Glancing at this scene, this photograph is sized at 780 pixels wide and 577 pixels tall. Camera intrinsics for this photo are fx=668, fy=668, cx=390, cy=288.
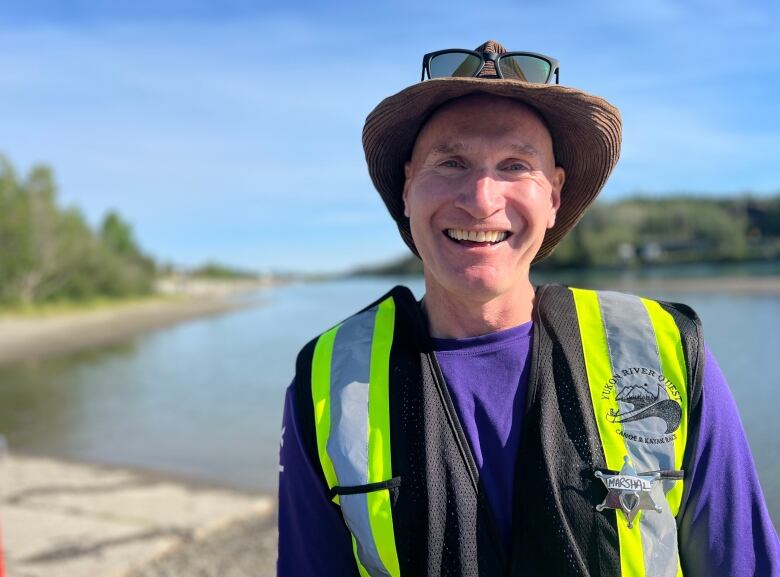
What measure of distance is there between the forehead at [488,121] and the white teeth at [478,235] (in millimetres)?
241

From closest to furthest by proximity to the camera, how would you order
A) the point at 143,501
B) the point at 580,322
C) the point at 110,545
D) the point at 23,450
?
the point at 580,322, the point at 110,545, the point at 143,501, the point at 23,450

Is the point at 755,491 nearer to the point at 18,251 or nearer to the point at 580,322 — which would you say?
the point at 580,322

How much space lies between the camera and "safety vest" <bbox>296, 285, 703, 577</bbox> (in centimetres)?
157

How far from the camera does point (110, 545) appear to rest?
5.05 metres

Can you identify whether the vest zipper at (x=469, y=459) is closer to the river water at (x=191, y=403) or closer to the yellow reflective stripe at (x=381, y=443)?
the yellow reflective stripe at (x=381, y=443)

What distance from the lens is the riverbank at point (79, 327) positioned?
868 inches

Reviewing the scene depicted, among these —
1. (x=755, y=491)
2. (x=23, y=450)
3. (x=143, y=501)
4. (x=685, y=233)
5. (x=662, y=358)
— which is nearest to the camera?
(x=755, y=491)

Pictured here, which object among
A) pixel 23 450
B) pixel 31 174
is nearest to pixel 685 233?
pixel 31 174

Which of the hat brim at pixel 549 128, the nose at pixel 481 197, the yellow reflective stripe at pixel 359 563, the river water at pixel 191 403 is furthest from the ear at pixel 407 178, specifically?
the river water at pixel 191 403

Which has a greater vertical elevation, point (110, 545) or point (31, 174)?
point (31, 174)

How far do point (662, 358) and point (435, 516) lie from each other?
0.71m

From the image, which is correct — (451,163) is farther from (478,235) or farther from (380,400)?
(380,400)

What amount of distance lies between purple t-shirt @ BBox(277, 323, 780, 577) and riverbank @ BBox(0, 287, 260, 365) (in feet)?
65.4

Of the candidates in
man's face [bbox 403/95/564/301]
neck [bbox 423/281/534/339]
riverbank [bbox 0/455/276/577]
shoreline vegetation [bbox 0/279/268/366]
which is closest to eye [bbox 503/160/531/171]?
man's face [bbox 403/95/564/301]
